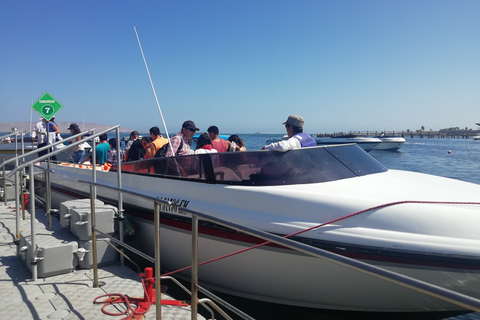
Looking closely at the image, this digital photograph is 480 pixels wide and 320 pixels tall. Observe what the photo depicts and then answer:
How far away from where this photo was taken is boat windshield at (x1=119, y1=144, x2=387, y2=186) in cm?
382

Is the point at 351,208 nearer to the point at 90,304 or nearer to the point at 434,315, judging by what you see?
the point at 434,315

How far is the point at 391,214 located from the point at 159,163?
113 inches

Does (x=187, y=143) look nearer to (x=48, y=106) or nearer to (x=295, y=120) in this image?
(x=295, y=120)

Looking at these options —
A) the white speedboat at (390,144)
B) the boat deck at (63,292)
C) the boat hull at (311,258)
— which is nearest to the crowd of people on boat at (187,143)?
the boat hull at (311,258)

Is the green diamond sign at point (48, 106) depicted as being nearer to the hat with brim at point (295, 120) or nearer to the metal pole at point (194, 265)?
the hat with brim at point (295, 120)

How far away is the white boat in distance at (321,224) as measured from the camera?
296 centimetres

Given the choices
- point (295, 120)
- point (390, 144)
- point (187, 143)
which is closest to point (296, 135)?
point (295, 120)

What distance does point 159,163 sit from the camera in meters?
4.62

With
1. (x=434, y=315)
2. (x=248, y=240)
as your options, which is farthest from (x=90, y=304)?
(x=434, y=315)

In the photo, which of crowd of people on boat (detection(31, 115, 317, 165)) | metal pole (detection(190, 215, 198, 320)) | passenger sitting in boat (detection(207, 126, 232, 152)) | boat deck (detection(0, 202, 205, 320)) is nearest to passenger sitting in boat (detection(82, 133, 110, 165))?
crowd of people on boat (detection(31, 115, 317, 165))

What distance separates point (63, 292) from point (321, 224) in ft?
7.87

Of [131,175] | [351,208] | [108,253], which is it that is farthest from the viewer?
[131,175]

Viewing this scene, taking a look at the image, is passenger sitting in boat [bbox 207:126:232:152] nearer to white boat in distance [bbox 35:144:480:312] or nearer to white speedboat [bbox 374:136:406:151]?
white boat in distance [bbox 35:144:480:312]

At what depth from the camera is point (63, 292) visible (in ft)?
10.3
